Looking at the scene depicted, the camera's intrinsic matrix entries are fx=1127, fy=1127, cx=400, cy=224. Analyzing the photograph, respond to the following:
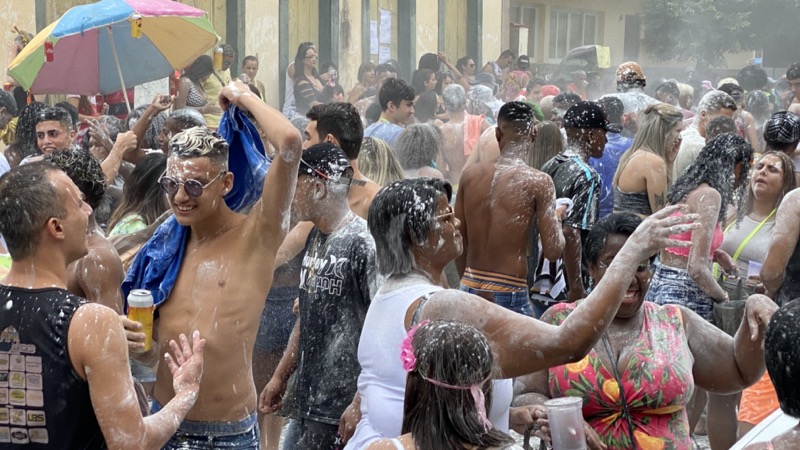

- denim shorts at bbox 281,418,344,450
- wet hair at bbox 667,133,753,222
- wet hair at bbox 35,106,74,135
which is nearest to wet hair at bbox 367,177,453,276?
denim shorts at bbox 281,418,344,450

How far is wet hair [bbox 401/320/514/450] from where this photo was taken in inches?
105

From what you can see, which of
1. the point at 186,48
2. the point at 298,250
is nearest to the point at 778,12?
the point at 186,48

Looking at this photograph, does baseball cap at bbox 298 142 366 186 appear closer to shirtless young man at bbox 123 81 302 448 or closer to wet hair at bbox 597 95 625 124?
shirtless young man at bbox 123 81 302 448

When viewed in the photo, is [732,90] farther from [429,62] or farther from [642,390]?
[642,390]

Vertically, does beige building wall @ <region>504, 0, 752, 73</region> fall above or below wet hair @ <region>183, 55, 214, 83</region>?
below

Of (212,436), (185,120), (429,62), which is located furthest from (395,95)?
(429,62)

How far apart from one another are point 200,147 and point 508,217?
8.52ft

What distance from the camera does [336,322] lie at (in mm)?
4398

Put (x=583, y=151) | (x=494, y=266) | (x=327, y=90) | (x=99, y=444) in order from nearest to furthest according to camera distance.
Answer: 1. (x=99, y=444)
2. (x=494, y=266)
3. (x=583, y=151)
4. (x=327, y=90)

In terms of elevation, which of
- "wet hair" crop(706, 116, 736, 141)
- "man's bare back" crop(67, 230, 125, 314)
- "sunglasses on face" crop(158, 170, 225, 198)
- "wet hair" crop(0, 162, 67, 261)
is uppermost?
"wet hair" crop(0, 162, 67, 261)

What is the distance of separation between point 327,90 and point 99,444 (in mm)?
12312

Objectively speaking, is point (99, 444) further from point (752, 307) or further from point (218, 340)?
point (752, 307)

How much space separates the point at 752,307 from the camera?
363cm

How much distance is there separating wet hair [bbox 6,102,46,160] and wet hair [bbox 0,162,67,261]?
420 centimetres
